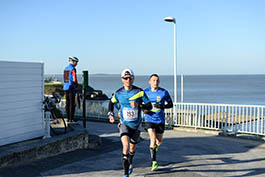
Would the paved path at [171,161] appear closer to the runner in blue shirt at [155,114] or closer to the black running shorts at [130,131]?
the runner in blue shirt at [155,114]

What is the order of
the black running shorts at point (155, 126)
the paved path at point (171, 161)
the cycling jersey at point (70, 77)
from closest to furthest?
the paved path at point (171, 161), the black running shorts at point (155, 126), the cycling jersey at point (70, 77)

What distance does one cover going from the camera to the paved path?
6.52 m

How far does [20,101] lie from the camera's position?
300 inches

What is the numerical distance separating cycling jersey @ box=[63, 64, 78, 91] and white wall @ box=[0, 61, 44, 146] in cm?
124

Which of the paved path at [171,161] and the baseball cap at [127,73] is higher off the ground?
the baseball cap at [127,73]

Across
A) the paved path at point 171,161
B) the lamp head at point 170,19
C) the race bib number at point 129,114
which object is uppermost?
the lamp head at point 170,19

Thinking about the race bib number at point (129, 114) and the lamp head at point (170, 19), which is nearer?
the race bib number at point (129, 114)

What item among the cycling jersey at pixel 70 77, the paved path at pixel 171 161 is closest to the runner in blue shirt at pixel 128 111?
the paved path at pixel 171 161

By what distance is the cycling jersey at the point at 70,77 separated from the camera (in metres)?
9.27

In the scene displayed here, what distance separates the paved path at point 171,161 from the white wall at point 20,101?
1015 mm

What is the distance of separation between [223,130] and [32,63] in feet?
24.7

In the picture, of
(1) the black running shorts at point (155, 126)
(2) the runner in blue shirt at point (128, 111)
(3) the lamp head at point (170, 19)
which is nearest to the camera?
(2) the runner in blue shirt at point (128, 111)

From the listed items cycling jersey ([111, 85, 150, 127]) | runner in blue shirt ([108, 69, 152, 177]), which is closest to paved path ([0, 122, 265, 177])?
runner in blue shirt ([108, 69, 152, 177])

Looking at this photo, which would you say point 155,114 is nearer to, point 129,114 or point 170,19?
point 129,114
